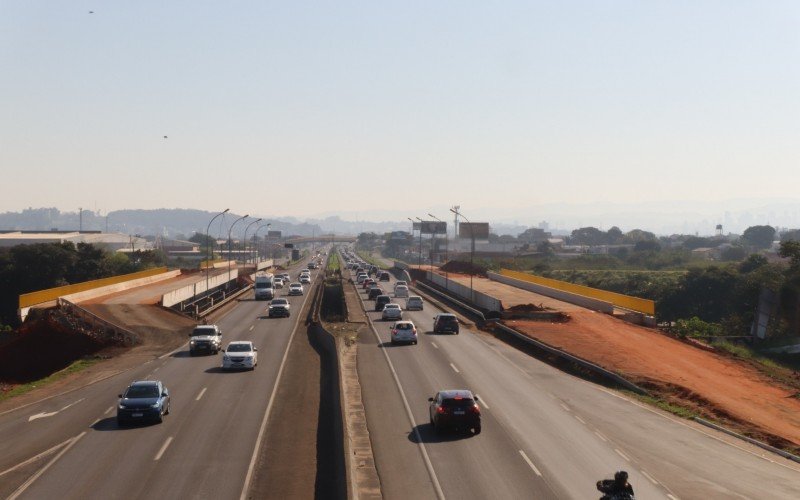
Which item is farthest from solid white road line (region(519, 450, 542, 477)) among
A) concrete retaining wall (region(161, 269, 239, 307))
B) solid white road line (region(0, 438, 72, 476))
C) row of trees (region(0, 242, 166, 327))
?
row of trees (region(0, 242, 166, 327))

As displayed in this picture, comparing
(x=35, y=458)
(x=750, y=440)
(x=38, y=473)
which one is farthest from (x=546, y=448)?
(x=35, y=458)

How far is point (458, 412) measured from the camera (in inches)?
1041

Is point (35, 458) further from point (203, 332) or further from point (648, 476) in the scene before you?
point (203, 332)

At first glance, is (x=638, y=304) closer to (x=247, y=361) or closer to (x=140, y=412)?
(x=247, y=361)

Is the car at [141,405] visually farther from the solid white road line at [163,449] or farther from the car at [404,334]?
the car at [404,334]

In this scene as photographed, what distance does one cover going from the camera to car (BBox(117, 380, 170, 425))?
28.0m

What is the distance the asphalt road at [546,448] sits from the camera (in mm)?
21016

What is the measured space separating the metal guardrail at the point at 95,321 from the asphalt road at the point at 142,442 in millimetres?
13374

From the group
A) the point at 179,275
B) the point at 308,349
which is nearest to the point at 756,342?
the point at 308,349

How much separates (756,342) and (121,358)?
4434 centimetres

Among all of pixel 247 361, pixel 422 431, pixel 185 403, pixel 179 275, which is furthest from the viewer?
pixel 179 275

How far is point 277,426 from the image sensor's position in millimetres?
28641

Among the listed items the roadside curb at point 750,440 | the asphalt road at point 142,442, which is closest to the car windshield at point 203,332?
the asphalt road at point 142,442

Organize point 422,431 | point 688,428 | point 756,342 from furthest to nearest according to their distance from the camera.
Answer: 1. point 756,342
2. point 688,428
3. point 422,431
